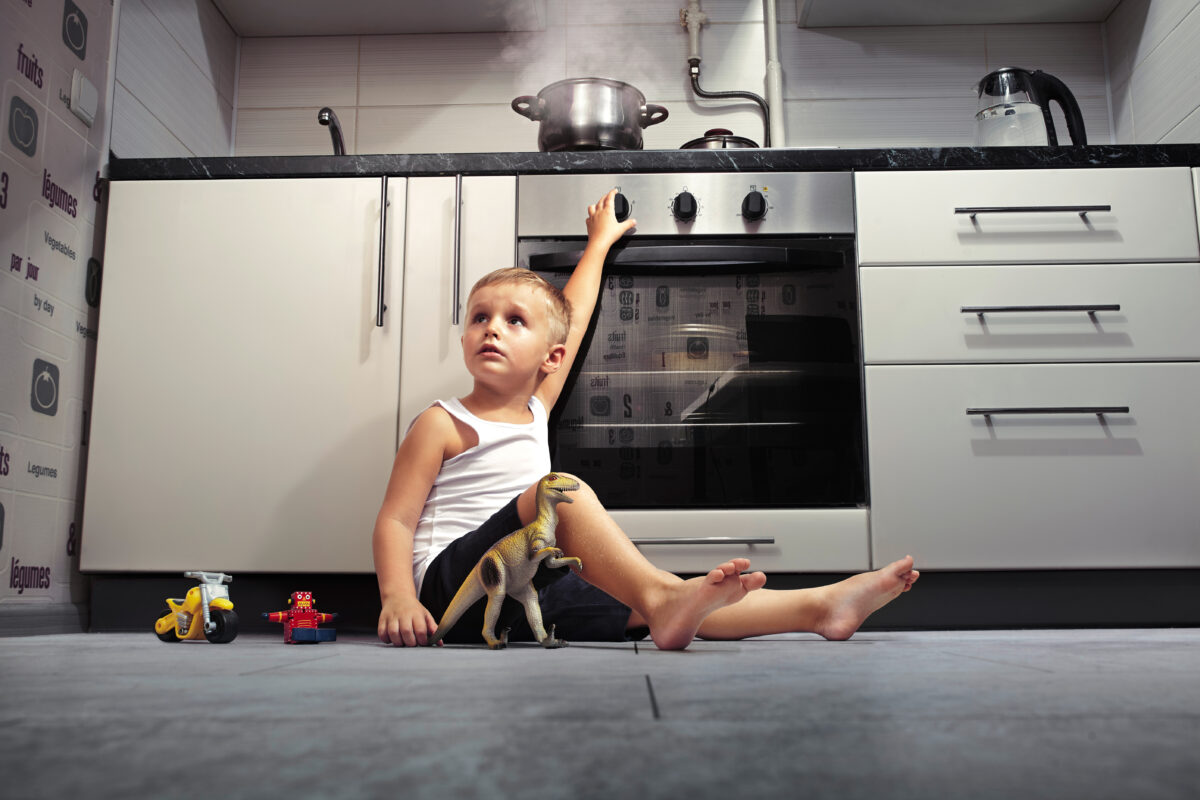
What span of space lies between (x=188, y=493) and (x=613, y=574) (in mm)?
1023

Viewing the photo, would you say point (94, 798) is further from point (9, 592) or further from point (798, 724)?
point (9, 592)

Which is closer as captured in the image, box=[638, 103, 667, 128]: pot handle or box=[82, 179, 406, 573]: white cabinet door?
box=[82, 179, 406, 573]: white cabinet door

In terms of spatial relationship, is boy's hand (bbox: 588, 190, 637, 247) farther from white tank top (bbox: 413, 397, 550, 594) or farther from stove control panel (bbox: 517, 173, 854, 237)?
→ white tank top (bbox: 413, 397, 550, 594)

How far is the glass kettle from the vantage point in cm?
207

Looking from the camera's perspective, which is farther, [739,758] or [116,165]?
[116,165]

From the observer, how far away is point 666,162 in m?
1.87

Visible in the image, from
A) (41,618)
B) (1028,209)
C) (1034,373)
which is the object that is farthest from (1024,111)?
(41,618)

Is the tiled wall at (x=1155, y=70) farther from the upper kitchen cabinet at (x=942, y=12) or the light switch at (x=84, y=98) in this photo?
the light switch at (x=84, y=98)

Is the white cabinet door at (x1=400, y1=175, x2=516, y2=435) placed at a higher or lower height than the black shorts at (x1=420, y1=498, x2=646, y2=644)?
higher

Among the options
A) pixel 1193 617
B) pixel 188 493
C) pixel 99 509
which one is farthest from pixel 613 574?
pixel 1193 617

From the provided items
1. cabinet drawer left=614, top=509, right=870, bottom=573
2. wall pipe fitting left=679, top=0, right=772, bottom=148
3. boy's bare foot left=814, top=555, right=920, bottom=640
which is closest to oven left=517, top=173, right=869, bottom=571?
cabinet drawer left=614, top=509, right=870, bottom=573

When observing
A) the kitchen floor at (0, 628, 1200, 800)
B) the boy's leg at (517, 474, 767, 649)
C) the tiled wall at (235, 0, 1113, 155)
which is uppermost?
the tiled wall at (235, 0, 1113, 155)

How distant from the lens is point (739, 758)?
0.39 metres

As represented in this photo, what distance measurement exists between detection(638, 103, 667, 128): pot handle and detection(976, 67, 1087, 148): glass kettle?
0.74 meters
